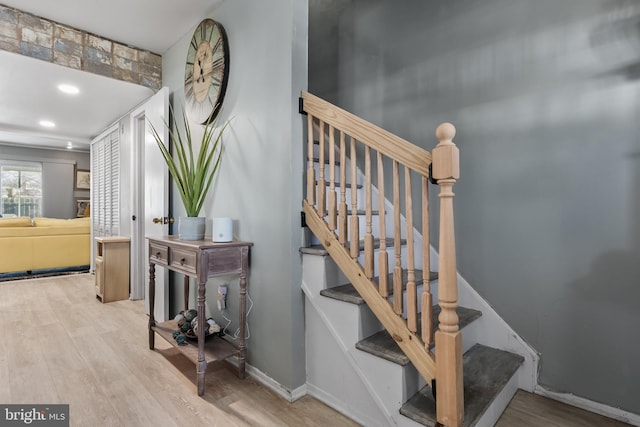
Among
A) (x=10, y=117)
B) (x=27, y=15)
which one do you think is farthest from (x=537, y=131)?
(x=10, y=117)

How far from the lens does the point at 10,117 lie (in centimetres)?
468

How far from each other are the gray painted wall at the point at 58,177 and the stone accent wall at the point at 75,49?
20.9 ft

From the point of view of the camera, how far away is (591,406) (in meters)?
1.63

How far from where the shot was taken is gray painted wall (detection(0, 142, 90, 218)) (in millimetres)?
7582

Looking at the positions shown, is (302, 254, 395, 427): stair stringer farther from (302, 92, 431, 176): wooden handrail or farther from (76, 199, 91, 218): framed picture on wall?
(76, 199, 91, 218): framed picture on wall

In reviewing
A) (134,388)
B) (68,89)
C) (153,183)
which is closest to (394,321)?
(134,388)

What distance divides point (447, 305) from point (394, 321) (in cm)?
27

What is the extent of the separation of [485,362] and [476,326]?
24 cm

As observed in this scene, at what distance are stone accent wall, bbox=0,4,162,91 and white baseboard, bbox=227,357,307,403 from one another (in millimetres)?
2684

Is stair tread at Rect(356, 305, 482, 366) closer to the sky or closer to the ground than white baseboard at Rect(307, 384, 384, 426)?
closer to the sky

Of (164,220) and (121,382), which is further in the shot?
(164,220)

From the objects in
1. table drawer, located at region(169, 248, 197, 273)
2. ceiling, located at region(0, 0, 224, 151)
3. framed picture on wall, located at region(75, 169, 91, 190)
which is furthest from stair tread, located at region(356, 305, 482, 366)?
framed picture on wall, located at region(75, 169, 91, 190)

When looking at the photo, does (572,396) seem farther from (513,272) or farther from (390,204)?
(390,204)

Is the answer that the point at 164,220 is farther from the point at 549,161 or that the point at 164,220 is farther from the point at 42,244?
the point at 42,244
